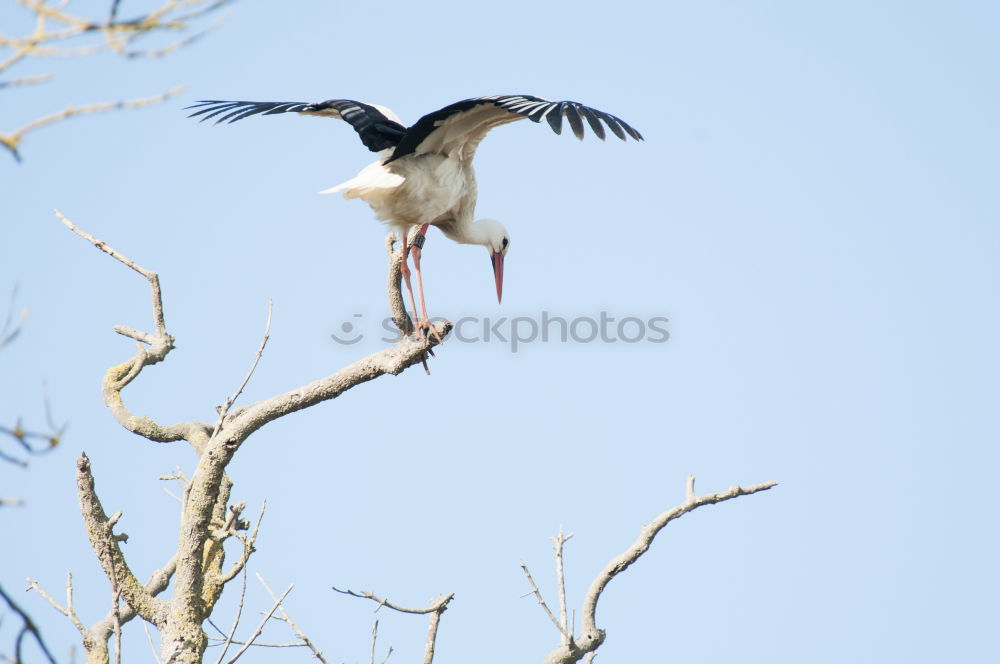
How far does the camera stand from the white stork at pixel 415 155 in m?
5.96

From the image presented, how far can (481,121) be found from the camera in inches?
237

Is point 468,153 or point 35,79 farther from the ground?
point 468,153

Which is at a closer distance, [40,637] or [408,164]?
[40,637]

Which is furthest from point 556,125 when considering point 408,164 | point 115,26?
point 115,26

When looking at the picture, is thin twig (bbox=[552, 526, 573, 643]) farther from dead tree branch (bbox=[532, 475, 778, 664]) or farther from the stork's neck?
the stork's neck

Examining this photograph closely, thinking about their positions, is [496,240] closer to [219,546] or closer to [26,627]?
[219,546]

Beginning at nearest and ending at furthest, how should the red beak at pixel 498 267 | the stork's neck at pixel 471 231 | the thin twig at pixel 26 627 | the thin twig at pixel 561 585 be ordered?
the thin twig at pixel 26 627, the thin twig at pixel 561 585, the stork's neck at pixel 471 231, the red beak at pixel 498 267

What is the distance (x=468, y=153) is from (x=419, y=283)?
0.89 metres

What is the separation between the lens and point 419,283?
643 centimetres

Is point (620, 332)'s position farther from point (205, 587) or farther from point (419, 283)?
point (205, 587)

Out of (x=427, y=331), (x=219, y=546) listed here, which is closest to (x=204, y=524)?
(x=219, y=546)

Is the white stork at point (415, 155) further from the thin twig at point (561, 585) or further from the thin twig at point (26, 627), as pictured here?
the thin twig at point (26, 627)

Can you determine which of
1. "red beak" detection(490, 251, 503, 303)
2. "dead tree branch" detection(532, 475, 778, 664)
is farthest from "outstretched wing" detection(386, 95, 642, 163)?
"dead tree branch" detection(532, 475, 778, 664)

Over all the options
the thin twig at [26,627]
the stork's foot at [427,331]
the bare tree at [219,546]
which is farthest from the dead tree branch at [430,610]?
the thin twig at [26,627]
